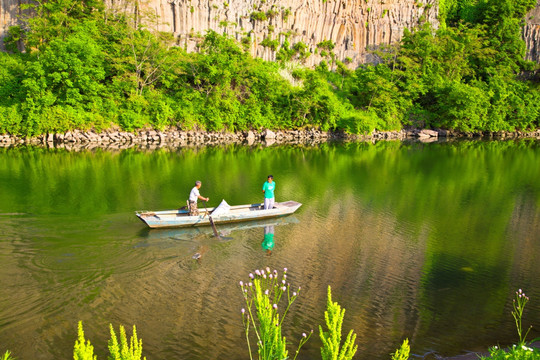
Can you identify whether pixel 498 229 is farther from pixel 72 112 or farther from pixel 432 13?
pixel 432 13

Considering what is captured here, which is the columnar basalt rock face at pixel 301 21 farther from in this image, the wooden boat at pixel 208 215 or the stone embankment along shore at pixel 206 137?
the wooden boat at pixel 208 215

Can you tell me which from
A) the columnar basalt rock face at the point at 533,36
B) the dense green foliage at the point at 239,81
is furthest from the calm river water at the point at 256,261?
the columnar basalt rock face at the point at 533,36

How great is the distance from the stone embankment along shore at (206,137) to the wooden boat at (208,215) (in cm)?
2484

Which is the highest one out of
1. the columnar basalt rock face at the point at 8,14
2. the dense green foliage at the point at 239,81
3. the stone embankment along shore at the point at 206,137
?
the columnar basalt rock face at the point at 8,14

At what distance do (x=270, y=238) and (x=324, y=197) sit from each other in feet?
21.1

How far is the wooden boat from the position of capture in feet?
45.4

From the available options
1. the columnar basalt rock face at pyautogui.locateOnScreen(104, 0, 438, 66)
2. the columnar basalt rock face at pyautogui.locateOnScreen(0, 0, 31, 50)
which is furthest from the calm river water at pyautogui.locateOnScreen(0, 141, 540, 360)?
the columnar basalt rock face at pyautogui.locateOnScreen(104, 0, 438, 66)

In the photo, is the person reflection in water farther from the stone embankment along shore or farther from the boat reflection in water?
the stone embankment along shore

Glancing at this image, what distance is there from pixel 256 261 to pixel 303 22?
197 feet

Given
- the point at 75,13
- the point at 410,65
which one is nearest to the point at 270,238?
the point at 75,13

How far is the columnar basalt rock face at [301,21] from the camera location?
185 feet

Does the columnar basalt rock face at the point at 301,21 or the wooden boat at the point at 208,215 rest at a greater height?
the columnar basalt rock face at the point at 301,21

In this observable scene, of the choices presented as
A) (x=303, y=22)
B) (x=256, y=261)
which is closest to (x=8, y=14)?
(x=303, y=22)

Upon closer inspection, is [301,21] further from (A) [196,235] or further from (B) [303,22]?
(A) [196,235]
